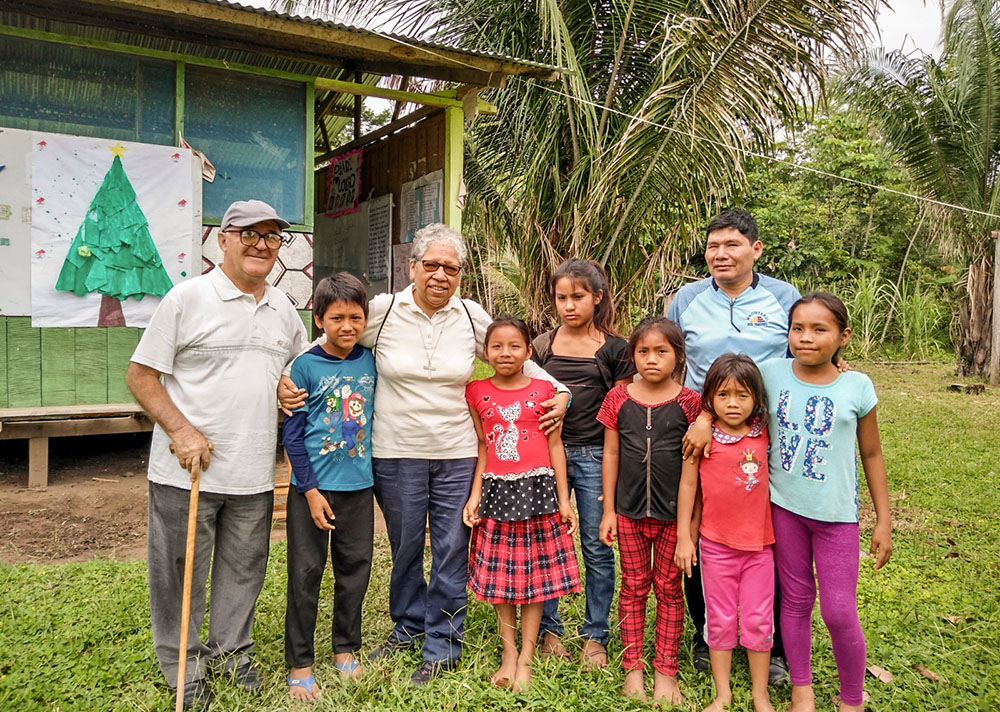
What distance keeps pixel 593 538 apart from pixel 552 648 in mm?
530

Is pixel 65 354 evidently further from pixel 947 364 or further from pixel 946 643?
pixel 947 364

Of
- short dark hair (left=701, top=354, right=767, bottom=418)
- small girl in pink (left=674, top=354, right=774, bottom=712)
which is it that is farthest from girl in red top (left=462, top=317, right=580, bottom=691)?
short dark hair (left=701, top=354, right=767, bottom=418)

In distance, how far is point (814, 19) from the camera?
233 inches

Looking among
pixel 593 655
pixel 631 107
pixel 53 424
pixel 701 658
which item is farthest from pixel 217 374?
pixel 631 107

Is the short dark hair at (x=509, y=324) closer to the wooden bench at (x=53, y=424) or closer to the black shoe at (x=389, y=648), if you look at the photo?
the black shoe at (x=389, y=648)

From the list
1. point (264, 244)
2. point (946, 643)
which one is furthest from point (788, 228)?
point (264, 244)

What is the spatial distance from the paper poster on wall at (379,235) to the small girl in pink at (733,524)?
16.1 feet

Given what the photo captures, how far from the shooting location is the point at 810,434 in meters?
2.81

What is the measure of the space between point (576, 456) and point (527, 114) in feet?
14.1

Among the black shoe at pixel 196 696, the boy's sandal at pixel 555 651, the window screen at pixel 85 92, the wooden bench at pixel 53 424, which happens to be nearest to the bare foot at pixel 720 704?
the boy's sandal at pixel 555 651

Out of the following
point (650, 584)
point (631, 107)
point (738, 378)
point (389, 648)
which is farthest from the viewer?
point (631, 107)

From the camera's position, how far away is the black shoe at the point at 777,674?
3.18 metres

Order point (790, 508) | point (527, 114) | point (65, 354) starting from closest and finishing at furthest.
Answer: point (790, 508) < point (65, 354) < point (527, 114)

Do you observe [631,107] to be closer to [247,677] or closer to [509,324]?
[509,324]
